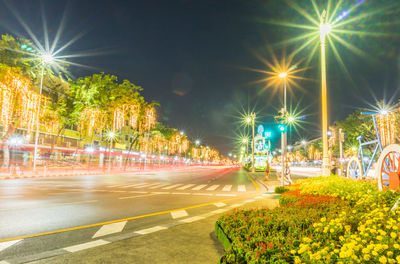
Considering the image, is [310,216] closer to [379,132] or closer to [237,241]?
[237,241]

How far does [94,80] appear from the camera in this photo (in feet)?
110

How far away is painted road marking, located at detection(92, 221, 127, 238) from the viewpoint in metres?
6.29

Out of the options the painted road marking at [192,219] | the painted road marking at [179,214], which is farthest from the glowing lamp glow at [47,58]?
the painted road marking at [192,219]

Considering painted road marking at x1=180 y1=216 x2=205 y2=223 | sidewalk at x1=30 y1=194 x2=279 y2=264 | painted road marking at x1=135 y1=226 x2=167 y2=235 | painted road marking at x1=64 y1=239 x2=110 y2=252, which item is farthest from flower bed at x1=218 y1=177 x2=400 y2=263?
painted road marking at x1=64 y1=239 x2=110 y2=252

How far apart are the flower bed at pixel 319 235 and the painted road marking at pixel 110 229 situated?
2790 mm

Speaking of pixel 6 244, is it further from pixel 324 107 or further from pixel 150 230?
pixel 324 107

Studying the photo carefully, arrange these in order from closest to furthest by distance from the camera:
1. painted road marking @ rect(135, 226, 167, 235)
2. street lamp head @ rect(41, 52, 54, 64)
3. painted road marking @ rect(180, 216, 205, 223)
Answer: painted road marking @ rect(135, 226, 167, 235) → painted road marking @ rect(180, 216, 205, 223) → street lamp head @ rect(41, 52, 54, 64)

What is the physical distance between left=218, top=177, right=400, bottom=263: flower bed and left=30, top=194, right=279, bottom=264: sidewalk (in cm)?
57

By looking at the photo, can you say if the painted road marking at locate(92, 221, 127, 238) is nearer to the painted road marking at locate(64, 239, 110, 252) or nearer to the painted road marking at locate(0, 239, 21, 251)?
the painted road marking at locate(64, 239, 110, 252)

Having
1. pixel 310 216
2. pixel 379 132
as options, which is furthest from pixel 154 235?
pixel 379 132

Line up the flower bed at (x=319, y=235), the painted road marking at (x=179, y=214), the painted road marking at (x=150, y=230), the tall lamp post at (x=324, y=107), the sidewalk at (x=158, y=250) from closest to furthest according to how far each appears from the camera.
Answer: the flower bed at (x=319, y=235) → the sidewalk at (x=158, y=250) → the painted road marking at (x=150, y=230) → the painted road marking at (x=179, y=214) → the tall lamp post at (x=324, y=107)

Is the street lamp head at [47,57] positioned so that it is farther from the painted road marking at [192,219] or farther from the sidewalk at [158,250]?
the sidewalk at [158,250]

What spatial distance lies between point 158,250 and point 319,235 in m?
3.07

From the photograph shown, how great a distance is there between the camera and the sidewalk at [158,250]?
4.62 meters
